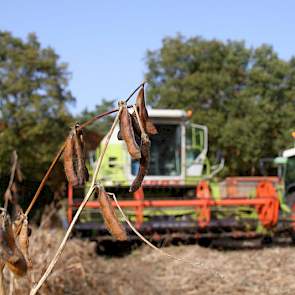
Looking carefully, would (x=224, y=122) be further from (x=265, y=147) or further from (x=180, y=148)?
(x=180, y=148)

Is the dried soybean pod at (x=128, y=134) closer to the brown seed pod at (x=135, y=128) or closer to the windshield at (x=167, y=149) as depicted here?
the brown seed pod at (x=135, y=128)

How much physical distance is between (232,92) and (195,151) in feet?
72.9

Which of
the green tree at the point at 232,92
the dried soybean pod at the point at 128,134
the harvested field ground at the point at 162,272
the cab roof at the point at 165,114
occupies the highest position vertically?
the green tree at the point at 232,92

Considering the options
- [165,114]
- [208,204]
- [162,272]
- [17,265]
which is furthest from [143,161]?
[165,114]

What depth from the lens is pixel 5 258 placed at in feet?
3.96

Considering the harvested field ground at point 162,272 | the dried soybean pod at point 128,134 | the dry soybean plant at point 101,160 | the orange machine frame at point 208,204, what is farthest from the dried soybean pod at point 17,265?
the orange machine frame at point 208,204

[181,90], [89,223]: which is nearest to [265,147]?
[181,90]

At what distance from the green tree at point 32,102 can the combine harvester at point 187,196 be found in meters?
12.8

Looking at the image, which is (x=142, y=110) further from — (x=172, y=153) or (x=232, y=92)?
(x=232, y=92)

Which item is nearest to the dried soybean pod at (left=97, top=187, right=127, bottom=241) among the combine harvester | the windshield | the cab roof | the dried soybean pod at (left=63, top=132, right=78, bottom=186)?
the dried soybean pod at (left=63, top=132, right=78, bottom=186)

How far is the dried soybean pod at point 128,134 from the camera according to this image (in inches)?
59.5

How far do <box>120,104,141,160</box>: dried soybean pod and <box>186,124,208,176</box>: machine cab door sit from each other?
11.7 metres

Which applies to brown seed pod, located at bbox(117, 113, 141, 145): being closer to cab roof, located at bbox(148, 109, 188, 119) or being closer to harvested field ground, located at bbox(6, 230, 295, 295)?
harvested field ground, located at bbox(6, 230, 295, 295)

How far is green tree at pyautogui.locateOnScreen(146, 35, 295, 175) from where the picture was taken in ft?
110
